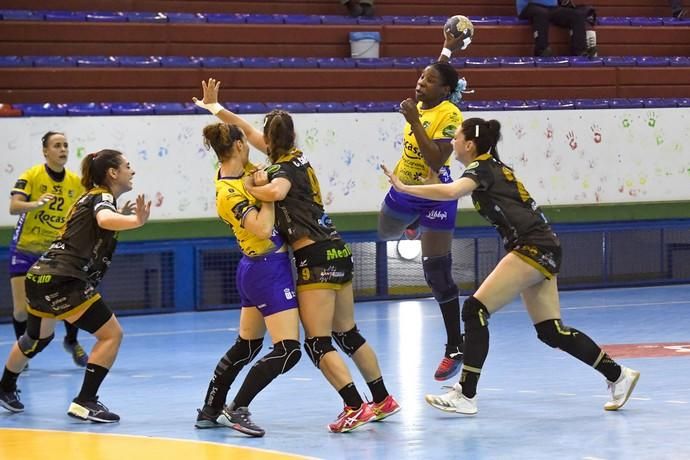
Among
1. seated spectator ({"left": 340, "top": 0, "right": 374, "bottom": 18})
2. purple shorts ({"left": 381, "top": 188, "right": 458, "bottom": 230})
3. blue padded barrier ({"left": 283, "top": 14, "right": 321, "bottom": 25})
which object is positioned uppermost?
seated spectator ({"left": 340, "top": 0, "right": 374, "bottom": 18})

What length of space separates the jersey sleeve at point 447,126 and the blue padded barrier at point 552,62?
796 centimetres

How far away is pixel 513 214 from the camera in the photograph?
820cm

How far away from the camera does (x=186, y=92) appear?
15156mm

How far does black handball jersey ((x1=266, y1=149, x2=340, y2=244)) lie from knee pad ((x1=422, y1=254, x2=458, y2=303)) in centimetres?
205

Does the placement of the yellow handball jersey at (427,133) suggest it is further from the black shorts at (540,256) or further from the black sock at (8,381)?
the black sock at (8,381)

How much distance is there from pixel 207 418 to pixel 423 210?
2.65 metres

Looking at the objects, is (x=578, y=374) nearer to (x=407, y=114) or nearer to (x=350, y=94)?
(x=407, y=114)

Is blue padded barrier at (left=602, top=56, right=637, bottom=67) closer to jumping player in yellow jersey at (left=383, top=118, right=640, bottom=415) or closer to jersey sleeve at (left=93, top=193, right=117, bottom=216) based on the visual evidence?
jumping player in yellow jersey at (left=383, top=118, right=640, bottom=415)

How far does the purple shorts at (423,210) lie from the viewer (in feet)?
31.9

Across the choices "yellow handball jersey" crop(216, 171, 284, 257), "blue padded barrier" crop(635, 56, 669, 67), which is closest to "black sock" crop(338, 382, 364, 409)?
"yellow handball jersey" crop(216, 171, 284, 257)

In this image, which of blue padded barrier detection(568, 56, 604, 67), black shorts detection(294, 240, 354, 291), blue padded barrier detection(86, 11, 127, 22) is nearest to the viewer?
black shorts detection(294, 240, 354, 291)

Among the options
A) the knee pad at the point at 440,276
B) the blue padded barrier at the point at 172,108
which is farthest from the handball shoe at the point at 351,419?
the blue padded barrier at the point at 172,108

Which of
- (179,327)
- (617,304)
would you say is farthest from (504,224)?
(617,304)

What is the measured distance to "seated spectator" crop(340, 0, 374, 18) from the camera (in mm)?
17438
